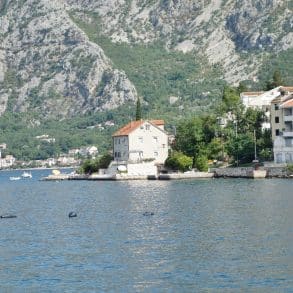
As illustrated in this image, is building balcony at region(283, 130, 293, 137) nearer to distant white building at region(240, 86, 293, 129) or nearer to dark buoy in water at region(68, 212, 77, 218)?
distant white building at region(240, 86, 293, 129)

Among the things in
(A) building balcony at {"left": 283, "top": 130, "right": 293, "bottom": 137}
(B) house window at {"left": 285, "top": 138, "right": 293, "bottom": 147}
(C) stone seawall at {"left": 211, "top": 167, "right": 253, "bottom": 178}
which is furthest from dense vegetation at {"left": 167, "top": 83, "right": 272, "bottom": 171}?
(B) house window at {"left": 285, "top": 138, "right": 293, "bottom": 147}

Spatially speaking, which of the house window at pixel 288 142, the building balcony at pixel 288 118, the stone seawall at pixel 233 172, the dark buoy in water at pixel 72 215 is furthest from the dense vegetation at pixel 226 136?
the dark buoy in water at pixel 72 215

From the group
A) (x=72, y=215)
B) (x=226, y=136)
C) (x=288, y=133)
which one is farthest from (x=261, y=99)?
(x=72, y=215)

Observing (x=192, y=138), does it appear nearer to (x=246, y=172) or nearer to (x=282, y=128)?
(x=282, y=128)

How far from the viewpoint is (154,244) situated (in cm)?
5975

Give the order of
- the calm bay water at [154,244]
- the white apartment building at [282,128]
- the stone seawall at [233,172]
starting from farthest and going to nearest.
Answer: the white apartment building at [282,128], the stone seawall at [233,172], the calm bay water at [154,244]

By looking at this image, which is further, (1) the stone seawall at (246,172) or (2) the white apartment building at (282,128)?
(2) the white apartment building at (282,128)

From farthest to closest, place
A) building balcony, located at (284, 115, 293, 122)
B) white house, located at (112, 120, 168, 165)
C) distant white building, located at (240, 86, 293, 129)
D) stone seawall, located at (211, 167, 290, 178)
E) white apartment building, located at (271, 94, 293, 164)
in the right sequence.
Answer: white house, located at (112, 120, 168, 165), distant white building, located at (240, 86, 293, 129), building balcony, located at (284, 115, 293, 122), white apartment building, located at (271, 94, 293, 164), stone seawall, located at (211, 167, 290, 178)

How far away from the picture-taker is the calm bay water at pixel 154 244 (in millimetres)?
48406

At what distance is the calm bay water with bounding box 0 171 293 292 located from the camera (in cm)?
4841

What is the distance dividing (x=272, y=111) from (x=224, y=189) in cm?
2954

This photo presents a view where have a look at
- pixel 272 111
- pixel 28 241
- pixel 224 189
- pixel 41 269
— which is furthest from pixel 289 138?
pixel 41 269

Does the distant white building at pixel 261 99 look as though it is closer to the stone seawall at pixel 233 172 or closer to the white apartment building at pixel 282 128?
the white apartment building at pixel 282 128

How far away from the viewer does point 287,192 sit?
9306 centimetres
